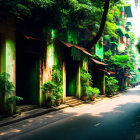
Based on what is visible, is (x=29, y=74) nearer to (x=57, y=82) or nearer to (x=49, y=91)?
(x=49, y=91)

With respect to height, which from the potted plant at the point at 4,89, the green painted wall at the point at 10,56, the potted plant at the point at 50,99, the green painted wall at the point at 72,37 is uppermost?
the green painted wall at the point at 72,37

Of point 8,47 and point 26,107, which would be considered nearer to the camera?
point 8,47

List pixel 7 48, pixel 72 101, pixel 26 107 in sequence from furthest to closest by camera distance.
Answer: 1. pixel 72 101
2. pixel 26 107
3. pixel 7 48

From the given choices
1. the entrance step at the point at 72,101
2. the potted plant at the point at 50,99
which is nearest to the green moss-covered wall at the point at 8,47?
the potted plant at the point at 50,99

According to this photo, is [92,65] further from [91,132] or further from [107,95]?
[91,132]

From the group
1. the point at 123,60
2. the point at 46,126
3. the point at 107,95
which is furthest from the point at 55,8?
the point at 123,60

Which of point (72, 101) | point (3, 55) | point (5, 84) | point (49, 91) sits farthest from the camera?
point (72, 101)

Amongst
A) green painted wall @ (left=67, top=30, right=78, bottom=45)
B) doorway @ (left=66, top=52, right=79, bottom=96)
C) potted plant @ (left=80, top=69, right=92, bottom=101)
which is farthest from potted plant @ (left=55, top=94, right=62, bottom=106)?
green painted wall @ (left=67, top=30, right=78, bottom=45)

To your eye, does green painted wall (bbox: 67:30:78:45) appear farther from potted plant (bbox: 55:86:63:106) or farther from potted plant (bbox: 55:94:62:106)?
potted plant (bbox: 55:94:62:106)

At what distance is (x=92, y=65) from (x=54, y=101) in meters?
9.18

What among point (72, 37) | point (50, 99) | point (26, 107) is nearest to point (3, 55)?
point (26, 107)

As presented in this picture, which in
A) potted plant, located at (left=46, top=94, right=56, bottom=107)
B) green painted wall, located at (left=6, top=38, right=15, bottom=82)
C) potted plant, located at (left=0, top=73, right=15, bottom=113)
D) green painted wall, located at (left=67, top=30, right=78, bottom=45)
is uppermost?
green painted wall, located at (left=67, top=30, right=78, bottom=45)

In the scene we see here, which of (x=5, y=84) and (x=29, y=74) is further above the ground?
(x=29, y=74)

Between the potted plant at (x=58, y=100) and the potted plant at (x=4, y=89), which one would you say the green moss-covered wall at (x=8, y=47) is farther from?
the potted plant at (x=58, y=100)
